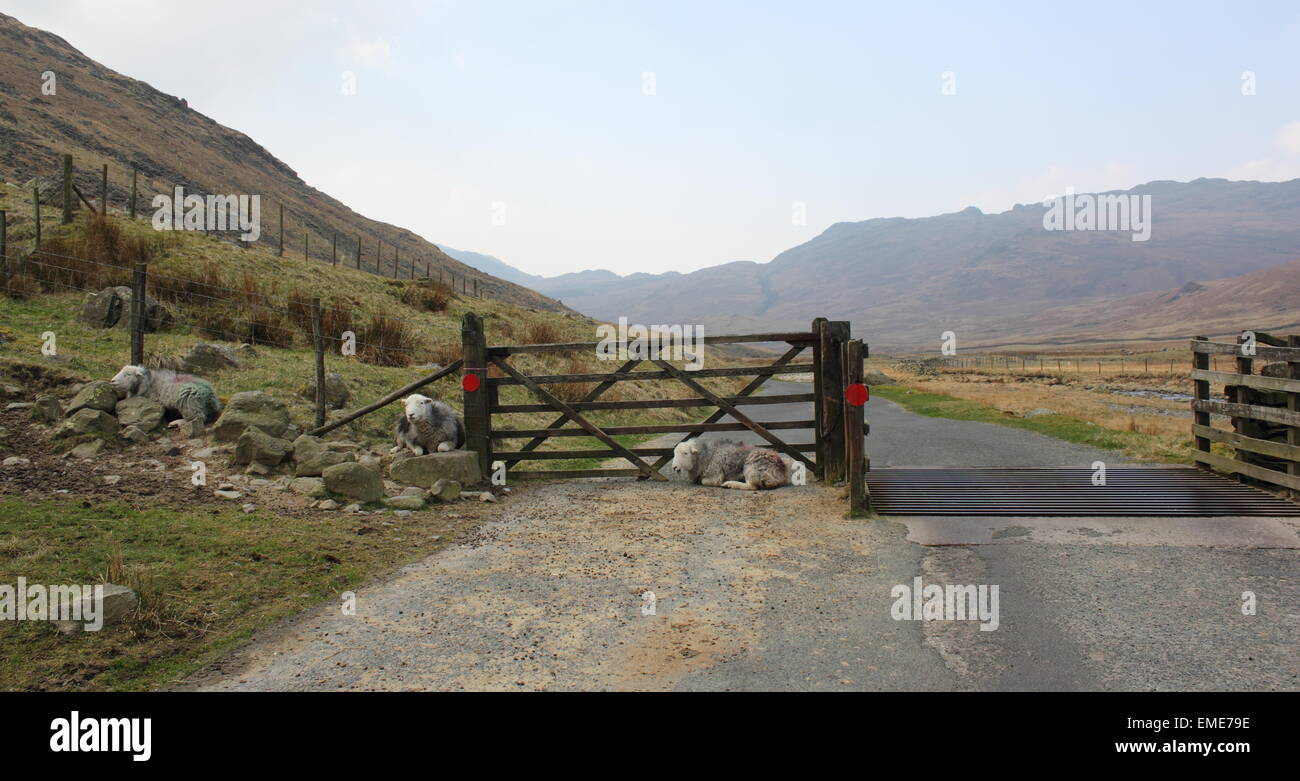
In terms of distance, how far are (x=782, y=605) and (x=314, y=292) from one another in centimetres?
2139

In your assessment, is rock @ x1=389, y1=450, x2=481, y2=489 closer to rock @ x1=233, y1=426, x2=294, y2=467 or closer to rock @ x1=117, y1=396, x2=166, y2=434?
rock @ x1=233, y1=426, x2=294, y2=467

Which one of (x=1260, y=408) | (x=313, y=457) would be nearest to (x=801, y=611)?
(x=313, y=457)

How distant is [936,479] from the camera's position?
10.7m

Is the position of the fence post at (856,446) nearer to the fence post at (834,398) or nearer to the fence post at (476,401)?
the fence post at (834,398)

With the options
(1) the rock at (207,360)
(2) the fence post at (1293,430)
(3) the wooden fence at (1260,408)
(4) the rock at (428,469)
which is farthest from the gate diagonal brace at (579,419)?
(2) the fence post at (1293,430)

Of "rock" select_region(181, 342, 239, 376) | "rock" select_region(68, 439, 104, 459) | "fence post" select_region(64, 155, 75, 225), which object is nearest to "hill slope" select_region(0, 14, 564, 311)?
"fence post" select_region(64, 155, 75, 225)

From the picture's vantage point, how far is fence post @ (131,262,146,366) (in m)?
11.1

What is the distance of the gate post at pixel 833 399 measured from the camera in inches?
410

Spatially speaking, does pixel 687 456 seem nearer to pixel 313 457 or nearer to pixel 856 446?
pixel 856 446

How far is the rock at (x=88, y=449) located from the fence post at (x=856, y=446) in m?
9.11

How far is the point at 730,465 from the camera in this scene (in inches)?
425

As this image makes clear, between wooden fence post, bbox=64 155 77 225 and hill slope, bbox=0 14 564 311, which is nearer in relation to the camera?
wooden fence post, bbox=64 155 77 225

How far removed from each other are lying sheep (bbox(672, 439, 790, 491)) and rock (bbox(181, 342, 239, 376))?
835 centimetres
